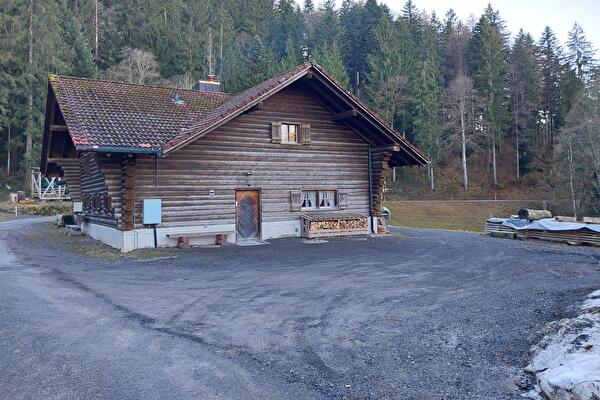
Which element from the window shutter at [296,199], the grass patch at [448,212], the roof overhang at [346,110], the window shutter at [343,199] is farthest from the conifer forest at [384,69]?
the window shutter at [296,199]

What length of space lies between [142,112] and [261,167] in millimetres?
5109

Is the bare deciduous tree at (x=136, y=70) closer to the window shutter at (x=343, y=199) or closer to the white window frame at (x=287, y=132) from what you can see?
the white window frame at (x=287, y=132)

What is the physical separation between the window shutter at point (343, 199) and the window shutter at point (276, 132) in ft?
11.8

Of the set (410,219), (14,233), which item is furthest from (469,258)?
(410,219)

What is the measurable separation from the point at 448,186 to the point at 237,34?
39428mm

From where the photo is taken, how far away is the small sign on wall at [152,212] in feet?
48.3

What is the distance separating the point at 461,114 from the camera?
46.8m

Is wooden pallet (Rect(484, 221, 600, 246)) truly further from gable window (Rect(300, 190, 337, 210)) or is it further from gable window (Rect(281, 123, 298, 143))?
gable window (Rect(281, 123, 298, 143))

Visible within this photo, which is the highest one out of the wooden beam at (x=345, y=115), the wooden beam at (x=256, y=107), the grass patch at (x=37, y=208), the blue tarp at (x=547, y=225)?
the wooden beam at (x=256, y=107)

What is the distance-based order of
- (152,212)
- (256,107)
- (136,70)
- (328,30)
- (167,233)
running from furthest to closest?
(328,30), (136,70), (256,107), (167,233), (152,212)

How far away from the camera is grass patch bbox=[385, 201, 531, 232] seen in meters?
34.4

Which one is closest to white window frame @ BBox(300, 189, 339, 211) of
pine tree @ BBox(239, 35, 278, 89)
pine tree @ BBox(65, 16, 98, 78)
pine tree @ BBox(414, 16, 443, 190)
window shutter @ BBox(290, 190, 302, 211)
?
window shutter @ BBox(290, 190, 302, 211)

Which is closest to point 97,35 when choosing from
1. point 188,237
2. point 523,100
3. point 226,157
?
point 226,157

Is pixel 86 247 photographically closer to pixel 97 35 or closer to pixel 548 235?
pixel 548 235
